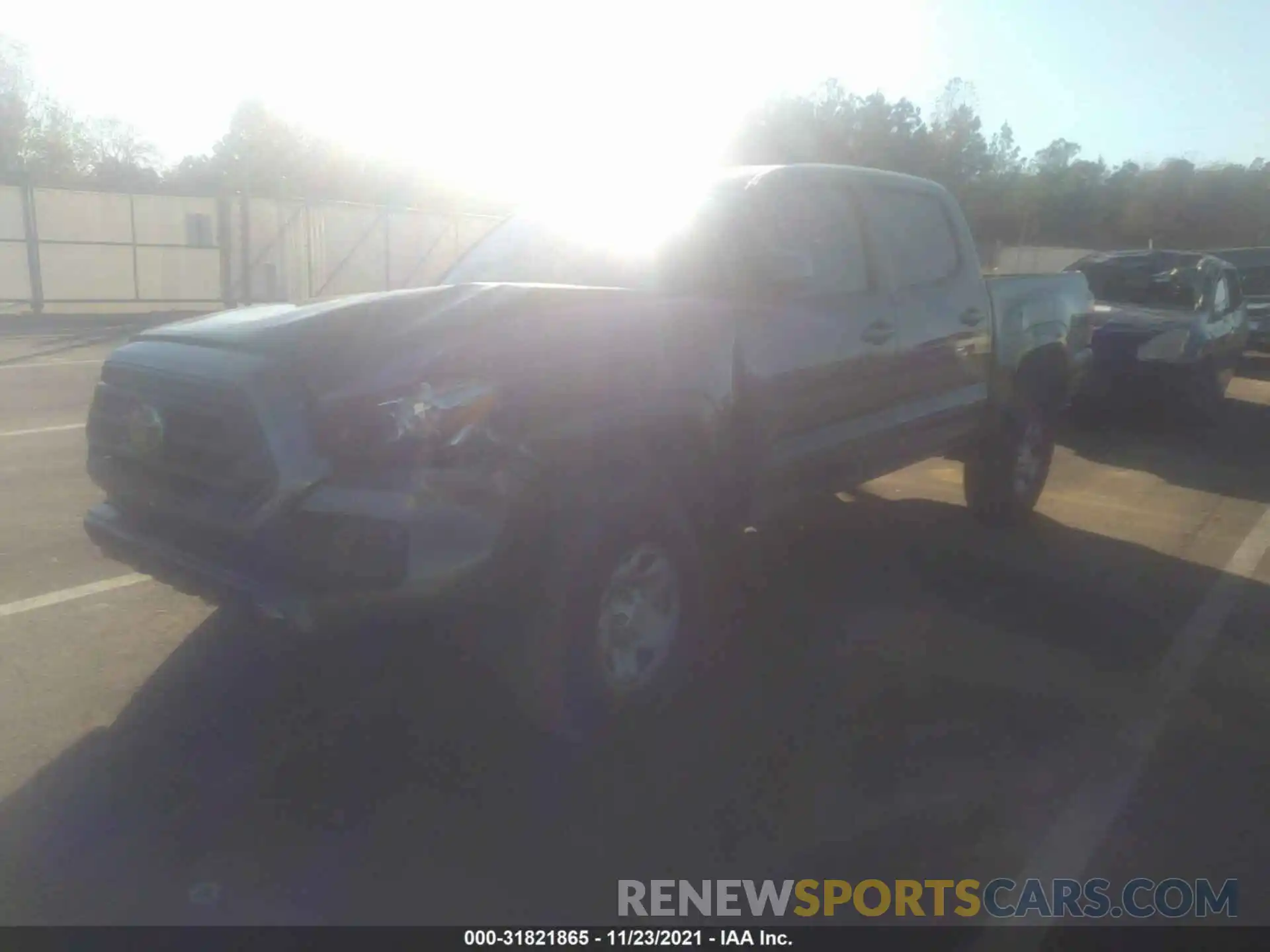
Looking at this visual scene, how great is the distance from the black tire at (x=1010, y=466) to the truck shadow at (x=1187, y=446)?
2.28 m

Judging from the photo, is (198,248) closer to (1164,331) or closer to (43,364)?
(43,364)

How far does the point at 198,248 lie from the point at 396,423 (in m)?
20.5

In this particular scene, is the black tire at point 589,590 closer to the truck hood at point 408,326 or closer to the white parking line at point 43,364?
the truck hood at point 408,326

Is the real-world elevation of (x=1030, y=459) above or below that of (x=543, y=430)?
below

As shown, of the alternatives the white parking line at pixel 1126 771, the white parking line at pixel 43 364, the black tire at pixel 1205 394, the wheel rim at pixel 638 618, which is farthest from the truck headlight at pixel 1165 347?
the white parking line at pixel 43 364

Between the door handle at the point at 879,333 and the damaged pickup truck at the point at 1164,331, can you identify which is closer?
the door handle at the point at 879,333

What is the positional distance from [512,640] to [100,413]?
1.80m

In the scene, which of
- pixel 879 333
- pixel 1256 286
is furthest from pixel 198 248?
pixel 879 333

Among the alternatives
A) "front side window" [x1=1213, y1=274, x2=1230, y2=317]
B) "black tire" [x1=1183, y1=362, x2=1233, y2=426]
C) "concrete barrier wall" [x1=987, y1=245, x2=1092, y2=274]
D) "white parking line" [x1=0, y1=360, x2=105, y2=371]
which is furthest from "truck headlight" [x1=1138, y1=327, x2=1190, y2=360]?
"concrete barrier wall" [x1=987, y1=245, x2=1092, y2=274]

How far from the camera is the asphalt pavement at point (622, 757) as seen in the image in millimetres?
3221

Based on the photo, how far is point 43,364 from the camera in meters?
13.0

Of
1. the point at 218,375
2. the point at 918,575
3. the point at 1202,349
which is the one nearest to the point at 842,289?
the point at 918,575

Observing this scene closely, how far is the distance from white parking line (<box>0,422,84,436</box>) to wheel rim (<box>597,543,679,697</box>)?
20.9ft

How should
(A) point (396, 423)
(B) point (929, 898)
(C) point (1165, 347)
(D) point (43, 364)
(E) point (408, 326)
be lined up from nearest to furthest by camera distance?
(B) point (929, 898)
(A) point (396, 423)
(E) point (408, 326)
(C) point (1165, 347)
(D) point (43, 364)
